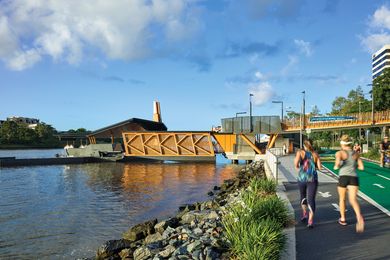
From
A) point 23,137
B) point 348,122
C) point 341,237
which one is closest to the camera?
point 341,237

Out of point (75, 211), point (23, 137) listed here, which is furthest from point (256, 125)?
point (23, 137)

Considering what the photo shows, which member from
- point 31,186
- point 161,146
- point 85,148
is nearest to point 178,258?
point 31,186

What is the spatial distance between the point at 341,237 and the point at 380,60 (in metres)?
173

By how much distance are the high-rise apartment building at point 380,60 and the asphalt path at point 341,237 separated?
15313 centimetres

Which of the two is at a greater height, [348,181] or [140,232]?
[348,181]

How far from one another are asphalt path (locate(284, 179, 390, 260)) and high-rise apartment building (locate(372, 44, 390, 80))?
153 metres

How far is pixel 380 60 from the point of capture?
15962 centimetres

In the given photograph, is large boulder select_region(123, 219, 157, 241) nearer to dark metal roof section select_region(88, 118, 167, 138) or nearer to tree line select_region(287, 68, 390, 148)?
tree line select_region(287, 68, 390, 148)

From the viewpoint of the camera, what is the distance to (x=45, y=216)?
685 inches

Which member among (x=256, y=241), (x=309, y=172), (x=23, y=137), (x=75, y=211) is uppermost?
(x=23, y=137)

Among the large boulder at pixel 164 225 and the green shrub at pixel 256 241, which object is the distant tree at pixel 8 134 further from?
the green shrub at pixel 256 241

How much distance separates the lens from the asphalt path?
21.7 ft

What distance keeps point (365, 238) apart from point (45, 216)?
14.3 m

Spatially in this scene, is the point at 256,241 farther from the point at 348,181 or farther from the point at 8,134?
the point at 8,134
